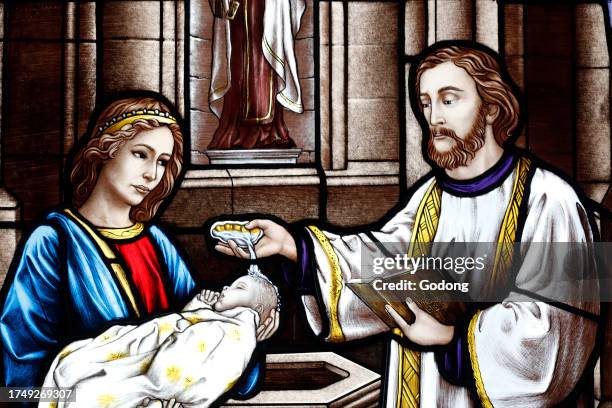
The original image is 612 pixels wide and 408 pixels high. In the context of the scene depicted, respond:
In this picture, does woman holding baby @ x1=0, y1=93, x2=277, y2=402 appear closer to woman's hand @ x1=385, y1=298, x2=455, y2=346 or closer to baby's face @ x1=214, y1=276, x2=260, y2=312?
baby's face @ x1=214, y1=276, x2=260, y2=312

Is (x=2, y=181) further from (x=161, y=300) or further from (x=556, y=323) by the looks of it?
(x=556, y=323)

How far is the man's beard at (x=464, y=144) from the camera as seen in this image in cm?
520

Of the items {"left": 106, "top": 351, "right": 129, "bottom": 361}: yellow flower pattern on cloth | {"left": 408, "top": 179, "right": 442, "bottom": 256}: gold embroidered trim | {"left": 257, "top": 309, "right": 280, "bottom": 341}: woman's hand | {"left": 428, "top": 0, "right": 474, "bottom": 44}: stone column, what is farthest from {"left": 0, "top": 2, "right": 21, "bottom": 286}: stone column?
{"left": 428, "top": 0, "right": 474, "bottom": 44}: stone column

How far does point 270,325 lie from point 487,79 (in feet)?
7.00

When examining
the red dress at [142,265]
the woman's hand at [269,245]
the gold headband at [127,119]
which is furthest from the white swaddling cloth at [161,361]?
the gold headband at [127,119]

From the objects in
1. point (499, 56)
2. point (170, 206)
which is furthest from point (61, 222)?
point (499, 56)

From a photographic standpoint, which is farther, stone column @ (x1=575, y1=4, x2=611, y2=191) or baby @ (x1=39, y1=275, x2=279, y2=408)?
stone column @ (x1=575, y1=4, x2=611, y2=191)

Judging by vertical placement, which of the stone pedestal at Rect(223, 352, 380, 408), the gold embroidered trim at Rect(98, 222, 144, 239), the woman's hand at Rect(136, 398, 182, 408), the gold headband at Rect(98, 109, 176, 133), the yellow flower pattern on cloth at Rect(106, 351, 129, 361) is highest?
the gold headband at Rect(98, 109, 176, 133)

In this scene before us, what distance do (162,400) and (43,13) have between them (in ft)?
8.70

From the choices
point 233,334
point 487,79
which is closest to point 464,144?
point 487,79

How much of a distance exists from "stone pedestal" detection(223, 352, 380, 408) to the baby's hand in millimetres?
500

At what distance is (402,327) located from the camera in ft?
16.6

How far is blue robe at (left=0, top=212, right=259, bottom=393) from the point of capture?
4.98 meters

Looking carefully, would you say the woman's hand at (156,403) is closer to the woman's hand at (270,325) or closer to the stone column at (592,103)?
the woman's hand at (270,325)
